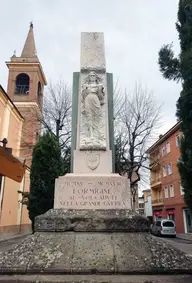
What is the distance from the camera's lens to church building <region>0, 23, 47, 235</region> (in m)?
20.6

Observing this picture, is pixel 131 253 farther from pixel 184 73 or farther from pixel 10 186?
pixel 10 186

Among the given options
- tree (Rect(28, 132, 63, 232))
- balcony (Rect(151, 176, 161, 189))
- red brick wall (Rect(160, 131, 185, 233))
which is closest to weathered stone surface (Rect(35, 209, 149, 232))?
tree (Rect(28, 132, 63, 232))

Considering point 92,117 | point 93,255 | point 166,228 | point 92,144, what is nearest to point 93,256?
point 93,255

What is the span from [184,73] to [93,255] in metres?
9.12

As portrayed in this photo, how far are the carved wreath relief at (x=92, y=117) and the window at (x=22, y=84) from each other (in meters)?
23.4

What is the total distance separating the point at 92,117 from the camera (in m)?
5.66

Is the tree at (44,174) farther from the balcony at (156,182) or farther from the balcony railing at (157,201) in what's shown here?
the balcony railing at (157,201)

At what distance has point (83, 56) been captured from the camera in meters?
6.31

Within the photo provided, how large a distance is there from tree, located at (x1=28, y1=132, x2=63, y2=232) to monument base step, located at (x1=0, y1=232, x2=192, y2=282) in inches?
340

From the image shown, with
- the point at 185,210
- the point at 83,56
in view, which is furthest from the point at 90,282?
the point at 185,210

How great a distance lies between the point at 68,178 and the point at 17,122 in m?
21.5

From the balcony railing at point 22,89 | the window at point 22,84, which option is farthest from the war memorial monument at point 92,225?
the window at point 22,84

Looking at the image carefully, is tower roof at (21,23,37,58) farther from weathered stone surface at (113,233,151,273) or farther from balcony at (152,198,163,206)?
weathered stone surface at (113,233,151,273)

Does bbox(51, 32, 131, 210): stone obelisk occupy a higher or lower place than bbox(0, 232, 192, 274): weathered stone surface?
higher
